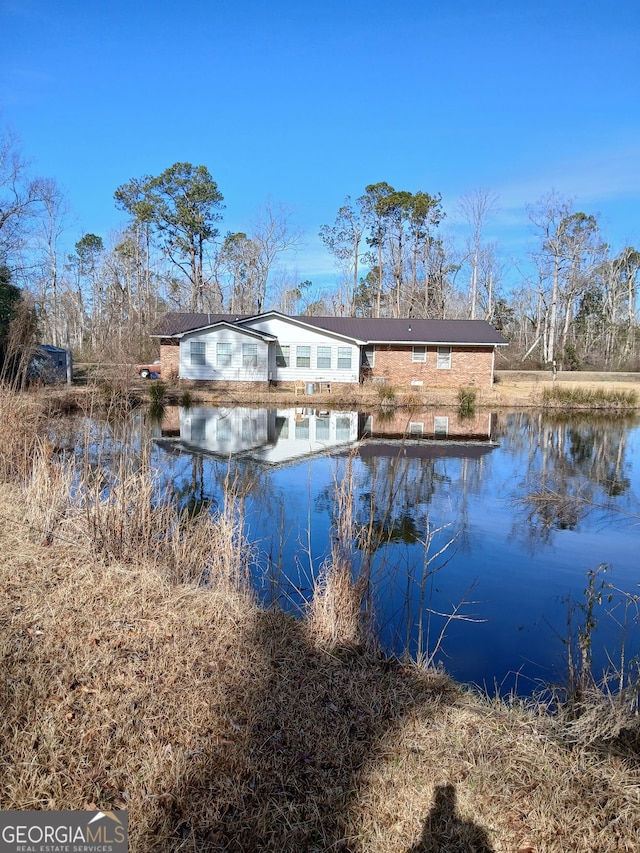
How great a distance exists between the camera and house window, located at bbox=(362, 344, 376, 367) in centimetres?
3170

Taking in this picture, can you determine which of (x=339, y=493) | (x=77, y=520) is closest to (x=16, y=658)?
(x=77, y=520)

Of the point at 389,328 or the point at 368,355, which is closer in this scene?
the point at 368,355

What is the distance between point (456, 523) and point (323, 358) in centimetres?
2242

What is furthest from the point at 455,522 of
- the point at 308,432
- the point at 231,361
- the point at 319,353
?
the point at 319,353

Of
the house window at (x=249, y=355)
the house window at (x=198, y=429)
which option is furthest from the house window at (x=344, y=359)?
the house window at (x=198, y=429)

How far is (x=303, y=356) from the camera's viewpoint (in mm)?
30750

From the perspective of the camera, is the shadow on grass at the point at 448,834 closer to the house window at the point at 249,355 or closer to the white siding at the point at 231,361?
the white siding at the point at 231,361

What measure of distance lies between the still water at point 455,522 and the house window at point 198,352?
10759 millimetres

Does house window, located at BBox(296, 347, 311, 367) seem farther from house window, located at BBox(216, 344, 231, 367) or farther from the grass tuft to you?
the grass tuft

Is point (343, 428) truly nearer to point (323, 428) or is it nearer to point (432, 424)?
point (323, 428)

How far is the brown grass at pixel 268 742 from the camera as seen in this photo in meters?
2.63

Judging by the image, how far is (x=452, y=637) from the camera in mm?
5371

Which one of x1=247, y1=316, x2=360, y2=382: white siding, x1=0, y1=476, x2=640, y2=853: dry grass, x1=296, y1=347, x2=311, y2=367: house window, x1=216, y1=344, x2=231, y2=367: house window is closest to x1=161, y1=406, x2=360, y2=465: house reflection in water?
x1=216, y1=344, x2=231, y2=367: house window

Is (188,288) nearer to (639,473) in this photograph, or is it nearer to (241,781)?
(639,473)
